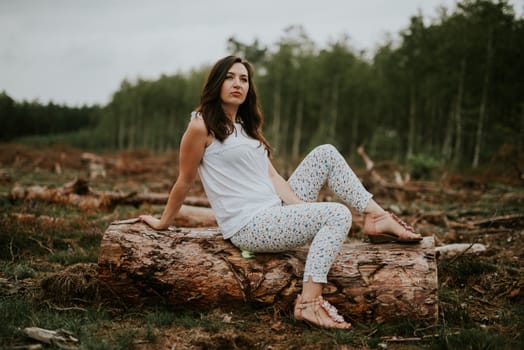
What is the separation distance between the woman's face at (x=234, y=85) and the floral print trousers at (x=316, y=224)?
2.85 feet

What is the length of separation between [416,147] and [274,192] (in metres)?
28.7

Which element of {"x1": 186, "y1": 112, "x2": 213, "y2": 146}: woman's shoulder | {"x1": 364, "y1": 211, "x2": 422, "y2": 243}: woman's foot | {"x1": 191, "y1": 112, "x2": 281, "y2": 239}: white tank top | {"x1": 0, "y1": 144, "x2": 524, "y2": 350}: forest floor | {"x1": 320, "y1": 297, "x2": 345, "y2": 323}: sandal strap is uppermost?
{"x1": 186, "y1": 112, "x2": 213, "y2": 146}: woman's shoulder

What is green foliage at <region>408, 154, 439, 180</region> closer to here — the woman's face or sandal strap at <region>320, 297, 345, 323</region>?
the woman's face

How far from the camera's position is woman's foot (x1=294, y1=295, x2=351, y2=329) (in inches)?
124

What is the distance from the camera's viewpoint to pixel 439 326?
124 inches

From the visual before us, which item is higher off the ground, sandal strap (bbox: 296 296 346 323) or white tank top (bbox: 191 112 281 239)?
white tank top (bbox: 191 112 281 239)

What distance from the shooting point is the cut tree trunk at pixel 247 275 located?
335 centimetres

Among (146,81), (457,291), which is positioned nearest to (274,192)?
(457,291)

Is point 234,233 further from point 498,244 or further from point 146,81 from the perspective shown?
point 146,81

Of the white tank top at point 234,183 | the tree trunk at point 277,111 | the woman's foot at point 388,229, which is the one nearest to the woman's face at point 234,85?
the white tank top at point 234,183

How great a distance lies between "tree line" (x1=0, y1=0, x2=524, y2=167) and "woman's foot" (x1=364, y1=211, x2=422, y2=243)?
8397 mm

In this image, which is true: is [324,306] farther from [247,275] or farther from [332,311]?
[247,275]

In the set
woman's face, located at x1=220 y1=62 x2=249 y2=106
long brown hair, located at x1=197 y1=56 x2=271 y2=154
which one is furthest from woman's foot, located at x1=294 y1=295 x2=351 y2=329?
woman's face, located at x1=220 y1=62 x2=249 y2=106

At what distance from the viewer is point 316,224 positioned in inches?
131
